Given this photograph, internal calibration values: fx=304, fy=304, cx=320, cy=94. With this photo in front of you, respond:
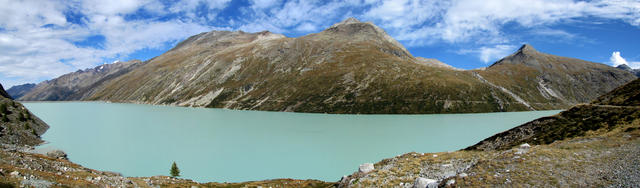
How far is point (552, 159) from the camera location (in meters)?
19.0

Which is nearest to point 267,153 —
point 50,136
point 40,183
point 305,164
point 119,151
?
point 305,164

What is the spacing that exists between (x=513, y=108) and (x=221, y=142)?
18625cm

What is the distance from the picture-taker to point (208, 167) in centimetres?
4716

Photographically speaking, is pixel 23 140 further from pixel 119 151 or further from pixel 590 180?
pixel 590 180

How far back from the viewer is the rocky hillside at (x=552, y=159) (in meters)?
16.2

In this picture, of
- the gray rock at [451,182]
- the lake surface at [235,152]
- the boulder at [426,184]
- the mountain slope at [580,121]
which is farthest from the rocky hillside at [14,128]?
the mountain slope at [580,121]

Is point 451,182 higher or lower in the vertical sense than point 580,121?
lower

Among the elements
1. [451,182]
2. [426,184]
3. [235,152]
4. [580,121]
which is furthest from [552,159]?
[235,152]

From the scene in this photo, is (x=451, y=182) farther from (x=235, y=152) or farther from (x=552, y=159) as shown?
(x=235, y=152)

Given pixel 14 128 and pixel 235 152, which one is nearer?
pixel 235 152

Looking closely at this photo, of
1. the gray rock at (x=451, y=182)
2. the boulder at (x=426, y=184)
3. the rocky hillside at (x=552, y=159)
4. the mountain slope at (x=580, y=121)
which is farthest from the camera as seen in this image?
the mountain slope at (x=580, y=121)

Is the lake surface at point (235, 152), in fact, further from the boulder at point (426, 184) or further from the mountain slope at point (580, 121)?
the boulder at point (426, 184)

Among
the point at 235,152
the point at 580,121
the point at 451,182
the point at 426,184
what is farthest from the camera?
the point at 235,152

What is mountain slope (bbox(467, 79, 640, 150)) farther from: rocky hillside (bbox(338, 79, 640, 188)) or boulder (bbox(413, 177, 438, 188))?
boulder (bbox(413, 177, 438, 188))
